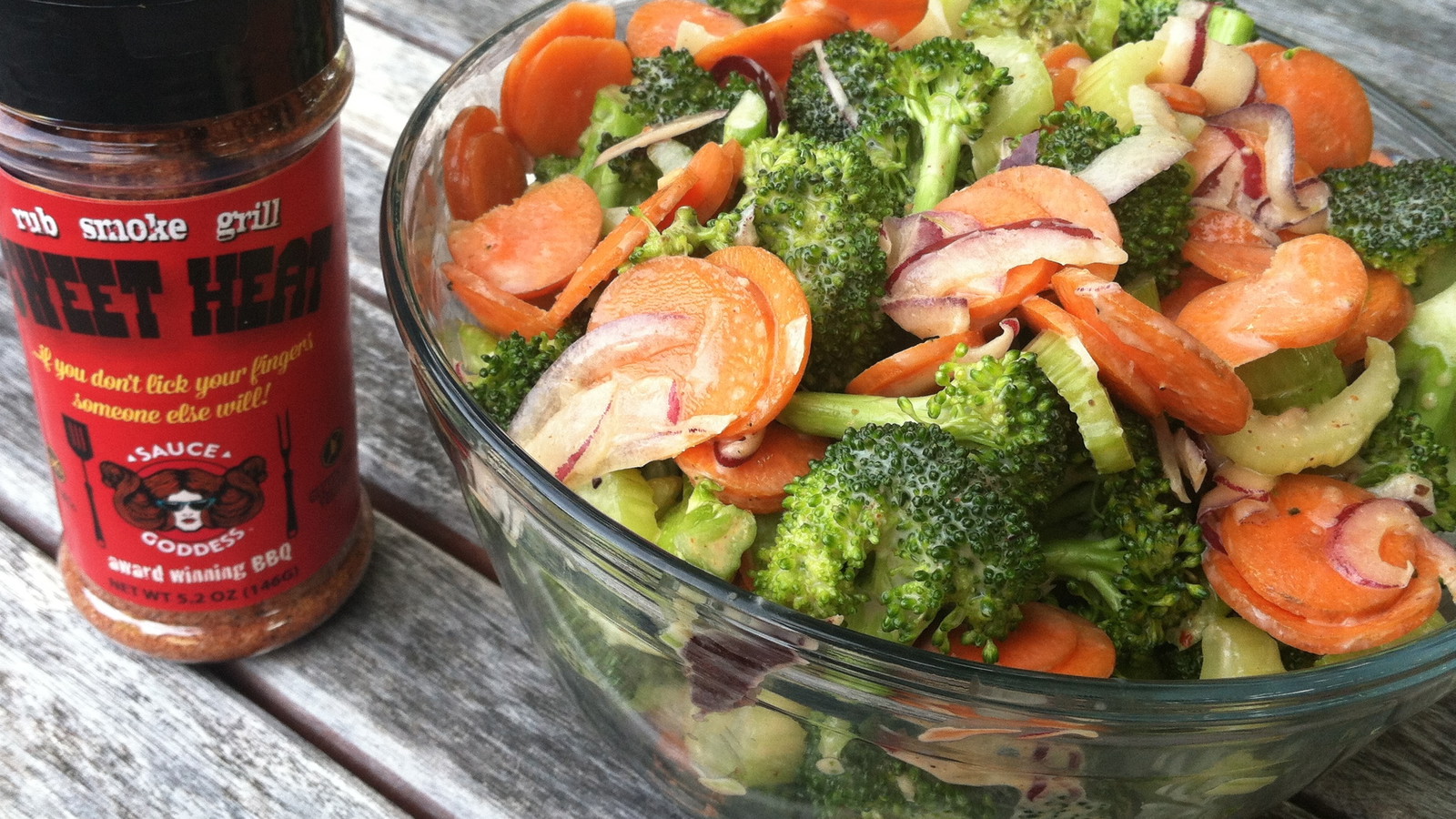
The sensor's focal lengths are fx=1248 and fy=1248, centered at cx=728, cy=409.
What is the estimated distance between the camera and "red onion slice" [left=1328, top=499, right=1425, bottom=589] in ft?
2.99

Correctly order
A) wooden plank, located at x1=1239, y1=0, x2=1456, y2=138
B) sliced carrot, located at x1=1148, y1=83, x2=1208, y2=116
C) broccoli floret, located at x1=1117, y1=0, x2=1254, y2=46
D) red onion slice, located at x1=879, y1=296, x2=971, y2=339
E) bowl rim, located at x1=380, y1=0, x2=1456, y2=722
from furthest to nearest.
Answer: wooden plank, located at x1=1239, y1=0, x2=1456, y2=138 < broccoli floret, located at x1=1117, y1=0, x2=1254, y2=46 < sliced carrot, located at x1=1148, y1=83, x2=1208, y2=116 < red onion slice, located at x1=879, y1=296, x2=971, y2=339 < bowl rim, located at x1=380, y1=0, x2=1456, y2=722

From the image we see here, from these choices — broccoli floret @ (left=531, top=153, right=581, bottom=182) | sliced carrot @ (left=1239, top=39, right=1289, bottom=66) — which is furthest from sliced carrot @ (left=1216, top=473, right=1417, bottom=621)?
broccoli floret @ (left=531, top=153, right=581, bottom=182)

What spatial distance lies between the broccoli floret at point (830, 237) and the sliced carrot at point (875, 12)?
239 mm

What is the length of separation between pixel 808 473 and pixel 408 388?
76 centimetres

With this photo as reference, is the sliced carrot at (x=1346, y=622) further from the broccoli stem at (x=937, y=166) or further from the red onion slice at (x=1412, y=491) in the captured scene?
the broccoli stem at (x=937, y=166)

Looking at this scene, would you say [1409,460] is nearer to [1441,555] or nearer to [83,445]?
[1441,555]

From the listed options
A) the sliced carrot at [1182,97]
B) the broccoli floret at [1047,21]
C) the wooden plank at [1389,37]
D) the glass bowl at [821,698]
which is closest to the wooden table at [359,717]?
the glass bowl at [821,698]

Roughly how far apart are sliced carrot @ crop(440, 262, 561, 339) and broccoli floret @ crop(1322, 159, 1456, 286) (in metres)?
0.72

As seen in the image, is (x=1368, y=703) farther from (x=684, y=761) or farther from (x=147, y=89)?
(x=147, y=89)

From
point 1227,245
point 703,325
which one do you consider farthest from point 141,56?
point 1227,245

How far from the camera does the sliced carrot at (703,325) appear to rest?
3.14 ft

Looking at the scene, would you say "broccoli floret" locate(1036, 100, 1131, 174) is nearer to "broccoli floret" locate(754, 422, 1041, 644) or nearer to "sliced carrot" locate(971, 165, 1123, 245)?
"sliced carrot" locate(971, 165, 1123, 245)

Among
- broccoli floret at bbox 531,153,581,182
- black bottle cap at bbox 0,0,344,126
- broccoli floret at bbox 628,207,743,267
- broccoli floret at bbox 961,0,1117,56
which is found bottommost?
broccoli floret at bbox 531,153,581,182

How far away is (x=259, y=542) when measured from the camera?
47.3 inches
